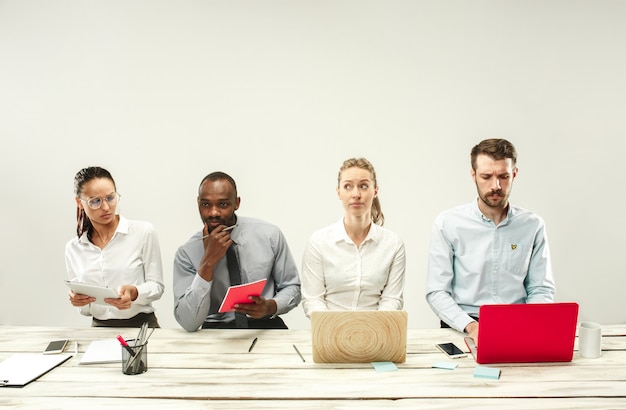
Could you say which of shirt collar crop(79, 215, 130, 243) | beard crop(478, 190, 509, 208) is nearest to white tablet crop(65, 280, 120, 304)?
shirt collar crop(79, 215, 130, 243)

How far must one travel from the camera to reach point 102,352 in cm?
160

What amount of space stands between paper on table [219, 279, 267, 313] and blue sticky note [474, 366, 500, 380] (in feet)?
2.75

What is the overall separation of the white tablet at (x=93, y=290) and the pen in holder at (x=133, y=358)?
1.38 feet

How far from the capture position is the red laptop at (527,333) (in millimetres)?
1459

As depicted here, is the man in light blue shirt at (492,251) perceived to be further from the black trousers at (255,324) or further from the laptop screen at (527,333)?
the black trousers at (255,324)

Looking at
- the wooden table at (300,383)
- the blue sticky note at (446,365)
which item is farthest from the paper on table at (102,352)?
the blue sticky note at (446,365)

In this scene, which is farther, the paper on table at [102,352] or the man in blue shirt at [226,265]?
the man in blue shirt at [226,265]

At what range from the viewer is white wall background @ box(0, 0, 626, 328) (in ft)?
10.1

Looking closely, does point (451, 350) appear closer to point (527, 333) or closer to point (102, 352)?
point (527, 333)

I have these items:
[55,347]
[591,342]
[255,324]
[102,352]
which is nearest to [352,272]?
[255,324]

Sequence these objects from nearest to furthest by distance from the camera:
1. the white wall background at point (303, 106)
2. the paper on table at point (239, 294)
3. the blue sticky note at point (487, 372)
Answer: the blue sticky note at point (487, 372) → the paper on table at point (239, 294) → the white wall background at point (303, 106)

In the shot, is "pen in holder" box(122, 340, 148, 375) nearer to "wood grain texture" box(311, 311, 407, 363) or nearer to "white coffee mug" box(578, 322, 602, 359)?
"wood grain texture" box(311, 311, 407, 363)

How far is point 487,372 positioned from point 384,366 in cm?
31

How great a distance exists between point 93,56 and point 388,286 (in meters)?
2.42
